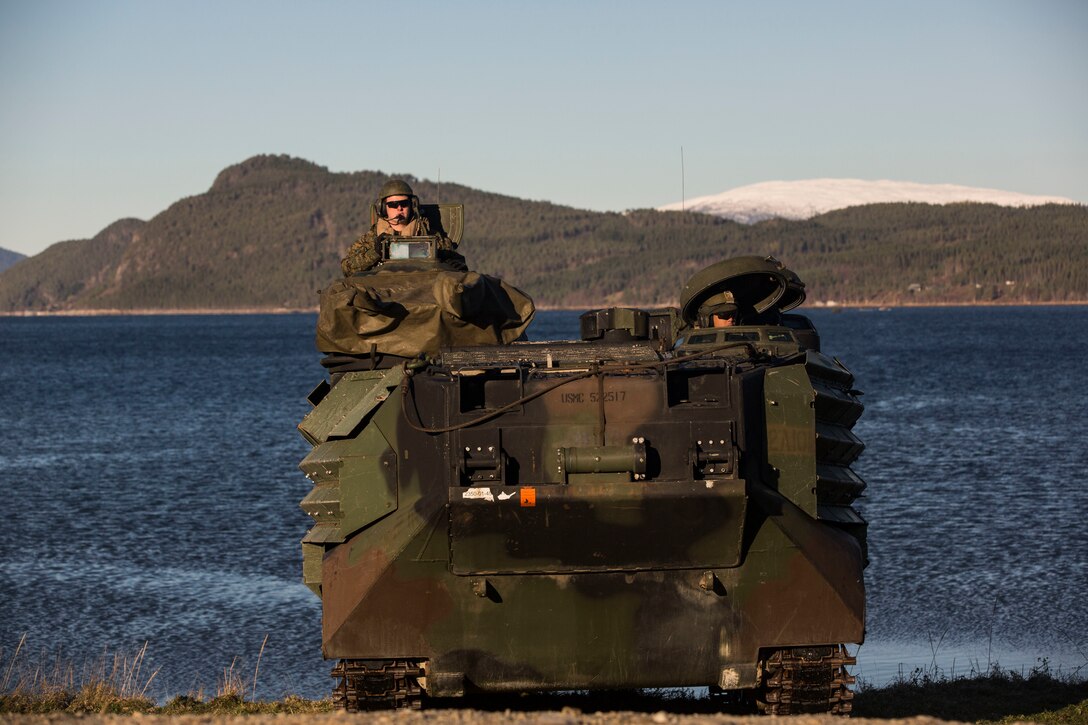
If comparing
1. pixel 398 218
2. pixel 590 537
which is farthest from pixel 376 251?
pixel 590 537

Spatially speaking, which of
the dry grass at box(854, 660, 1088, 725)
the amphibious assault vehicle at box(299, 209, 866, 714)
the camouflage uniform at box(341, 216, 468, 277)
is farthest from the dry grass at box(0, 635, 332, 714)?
the dry grass at box(854, 660, 1088, 725)

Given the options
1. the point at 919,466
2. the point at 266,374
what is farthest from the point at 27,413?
the point at 919,466

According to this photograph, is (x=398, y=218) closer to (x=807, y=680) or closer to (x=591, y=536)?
(x=591, y=536)

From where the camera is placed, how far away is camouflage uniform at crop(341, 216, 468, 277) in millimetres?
19156

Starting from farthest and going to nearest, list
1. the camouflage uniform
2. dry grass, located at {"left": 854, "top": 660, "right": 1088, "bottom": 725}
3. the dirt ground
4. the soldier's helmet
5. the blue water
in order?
1. the blue water
2. the soldier's helmet
3. the camouflage uniform
4. dry grass, located at {"left": 854, "top": 660, "right": 1088, "bottom": 725}
5. the dirt ground

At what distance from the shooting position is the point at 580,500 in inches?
510

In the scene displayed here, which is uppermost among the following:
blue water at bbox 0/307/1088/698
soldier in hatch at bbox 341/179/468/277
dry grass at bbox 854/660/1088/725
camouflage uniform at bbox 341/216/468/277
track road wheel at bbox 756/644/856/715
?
soldier in hatch at bbox 341/179/468/277

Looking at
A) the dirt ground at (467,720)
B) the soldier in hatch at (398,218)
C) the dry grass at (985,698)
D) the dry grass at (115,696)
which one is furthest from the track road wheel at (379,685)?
→ the soldier in hatch at (398,218)

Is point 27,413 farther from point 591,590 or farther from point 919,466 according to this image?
point 591,590

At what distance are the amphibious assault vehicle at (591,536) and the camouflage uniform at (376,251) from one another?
16.5 feet

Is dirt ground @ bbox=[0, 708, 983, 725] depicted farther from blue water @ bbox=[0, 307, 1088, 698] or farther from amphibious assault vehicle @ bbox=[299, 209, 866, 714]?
blue water @ bbox=[0, 307, 1088, 698]

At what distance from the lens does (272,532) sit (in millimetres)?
32500

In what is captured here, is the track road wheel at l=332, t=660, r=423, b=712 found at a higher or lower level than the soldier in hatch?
lower

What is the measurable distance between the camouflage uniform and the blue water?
15.9ft
